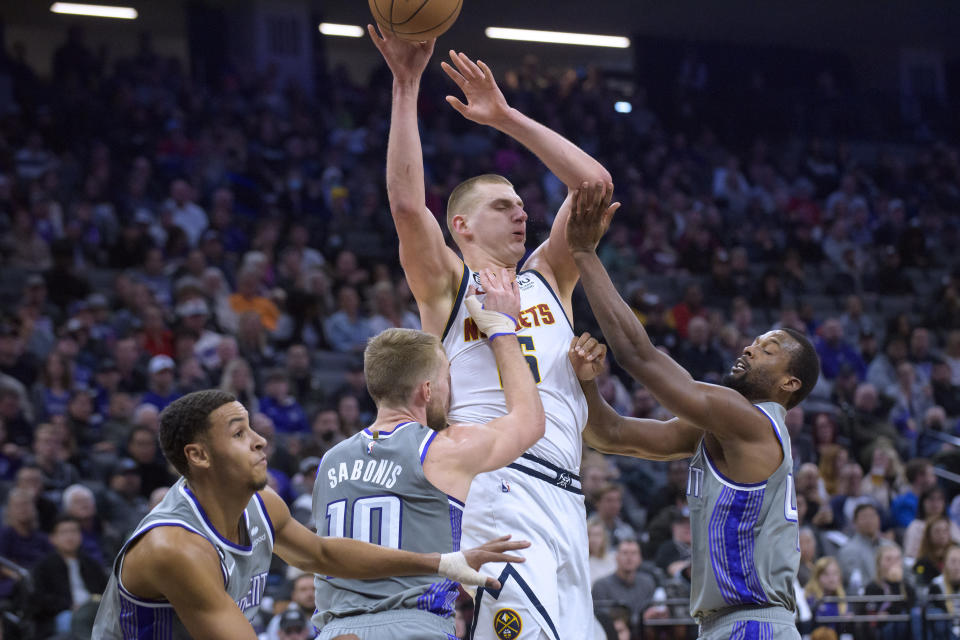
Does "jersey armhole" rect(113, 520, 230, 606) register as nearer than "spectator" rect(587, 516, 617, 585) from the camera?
Yes

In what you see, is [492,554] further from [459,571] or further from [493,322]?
[493,322]

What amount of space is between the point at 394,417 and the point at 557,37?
57.9ft

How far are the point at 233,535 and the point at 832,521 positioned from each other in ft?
27.0

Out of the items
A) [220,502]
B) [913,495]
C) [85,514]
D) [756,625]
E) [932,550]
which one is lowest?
[932,550]

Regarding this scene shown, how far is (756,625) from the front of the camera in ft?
14.3

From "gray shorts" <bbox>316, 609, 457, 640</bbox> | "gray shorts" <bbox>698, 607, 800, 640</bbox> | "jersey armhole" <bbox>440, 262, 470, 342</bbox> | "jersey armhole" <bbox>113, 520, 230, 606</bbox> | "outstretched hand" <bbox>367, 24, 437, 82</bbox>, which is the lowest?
"gray shorts" <bbox>698, 607, 800, 640</bbox>

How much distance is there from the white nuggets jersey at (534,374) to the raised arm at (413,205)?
8 cm

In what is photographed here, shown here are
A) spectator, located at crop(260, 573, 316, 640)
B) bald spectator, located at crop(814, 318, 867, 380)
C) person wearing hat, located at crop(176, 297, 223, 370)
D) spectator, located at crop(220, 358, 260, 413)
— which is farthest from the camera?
bald spectator, located at crop(814, 318, 867, 380)

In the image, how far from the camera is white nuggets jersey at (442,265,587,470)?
4.44 metres

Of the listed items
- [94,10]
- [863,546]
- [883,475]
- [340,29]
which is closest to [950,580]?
[863,546]

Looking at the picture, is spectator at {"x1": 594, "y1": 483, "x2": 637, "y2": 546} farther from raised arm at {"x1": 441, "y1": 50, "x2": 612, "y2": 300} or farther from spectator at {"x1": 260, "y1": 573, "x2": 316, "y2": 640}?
raised arm at {"x1": 441, "y1": 50, "x2": 612, "y2": 300}

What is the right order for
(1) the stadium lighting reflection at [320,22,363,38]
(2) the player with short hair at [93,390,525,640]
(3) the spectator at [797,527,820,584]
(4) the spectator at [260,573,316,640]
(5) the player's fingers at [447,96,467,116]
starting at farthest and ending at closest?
(1) the stadium lighting reflection at [320,22,363,38] → (3) the spectator at [797,527,820,584] → (4) the spectator at [260,573,316,640] → (5) the player's fingers at [447,96,467,116] → (2) the player with short hair at [93,390,525,640]

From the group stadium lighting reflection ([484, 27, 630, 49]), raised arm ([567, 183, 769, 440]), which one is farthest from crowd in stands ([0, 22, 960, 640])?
raised arm ([567, 183, 769, 440])

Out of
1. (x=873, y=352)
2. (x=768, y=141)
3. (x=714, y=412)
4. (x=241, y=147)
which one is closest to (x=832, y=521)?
(x=873, y=352)
